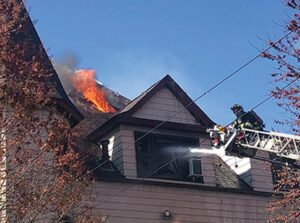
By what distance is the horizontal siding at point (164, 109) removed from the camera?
19.5 meters

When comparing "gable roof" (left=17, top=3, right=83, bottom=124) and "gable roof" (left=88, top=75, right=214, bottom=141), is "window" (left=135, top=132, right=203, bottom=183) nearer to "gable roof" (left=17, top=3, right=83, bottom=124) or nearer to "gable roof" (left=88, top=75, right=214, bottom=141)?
"gable roof" (left=88, top=75, right=214, bottom=141)

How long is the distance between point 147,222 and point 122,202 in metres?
0.86

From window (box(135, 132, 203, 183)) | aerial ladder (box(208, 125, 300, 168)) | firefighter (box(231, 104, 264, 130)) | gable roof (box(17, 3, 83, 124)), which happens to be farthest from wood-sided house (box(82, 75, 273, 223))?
aerial ladder (box(208, 125, 300, 168))

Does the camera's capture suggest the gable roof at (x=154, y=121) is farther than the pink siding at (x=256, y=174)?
No

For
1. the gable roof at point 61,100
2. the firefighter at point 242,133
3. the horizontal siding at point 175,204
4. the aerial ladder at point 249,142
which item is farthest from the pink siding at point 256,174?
the gable roof at point 61,100

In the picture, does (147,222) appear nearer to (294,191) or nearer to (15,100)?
(294,191)

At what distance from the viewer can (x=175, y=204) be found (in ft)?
60.8

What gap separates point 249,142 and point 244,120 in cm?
76

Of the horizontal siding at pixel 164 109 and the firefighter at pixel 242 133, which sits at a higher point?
the horizontal siding at pixel 164 109

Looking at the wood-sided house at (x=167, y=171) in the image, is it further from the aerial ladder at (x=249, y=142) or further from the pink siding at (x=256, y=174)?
the aerial ladder at (x=249, y=142)

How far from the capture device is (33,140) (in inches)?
478

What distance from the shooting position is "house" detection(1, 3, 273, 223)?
706 inches

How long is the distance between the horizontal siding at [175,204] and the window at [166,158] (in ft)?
1.59

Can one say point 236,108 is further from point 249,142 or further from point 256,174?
point 256,174
